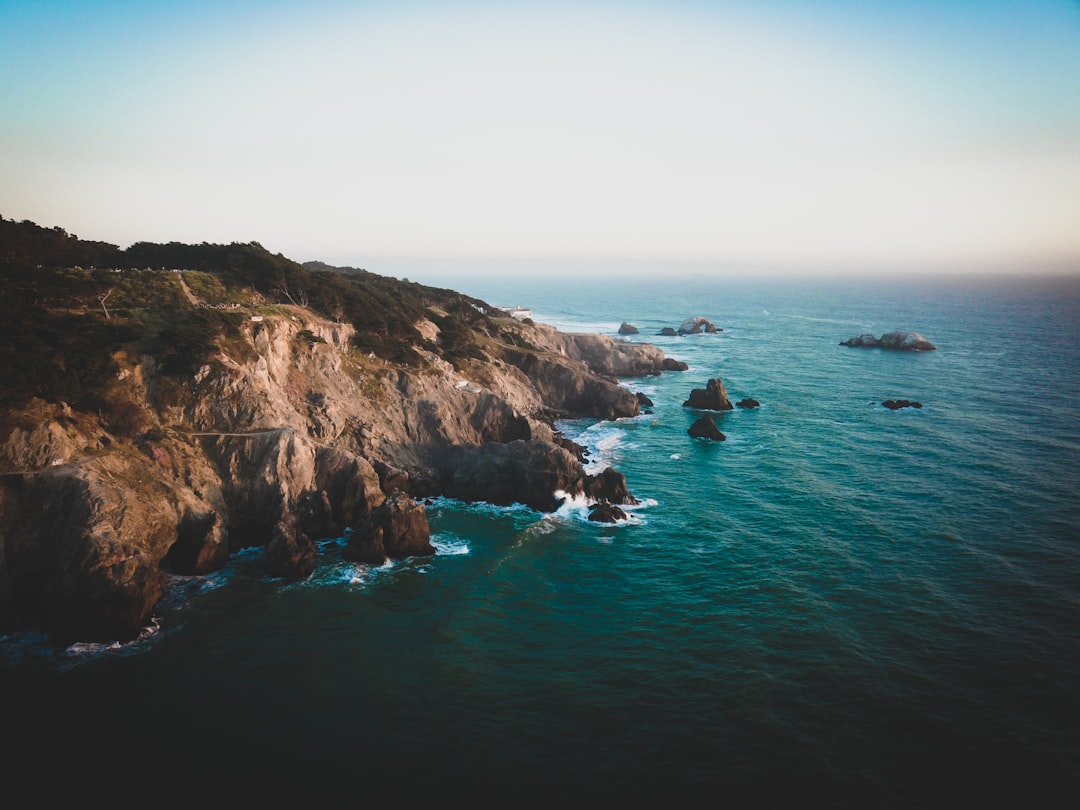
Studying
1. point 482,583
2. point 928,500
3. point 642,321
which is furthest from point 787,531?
point 642,321

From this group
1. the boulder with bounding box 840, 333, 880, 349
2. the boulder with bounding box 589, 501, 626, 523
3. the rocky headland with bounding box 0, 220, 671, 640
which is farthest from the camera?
the boulder with bounding box 840, 333, 880, 349

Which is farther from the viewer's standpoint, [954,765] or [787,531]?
[787,531]

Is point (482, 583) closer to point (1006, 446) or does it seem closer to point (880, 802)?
point (880, 802)

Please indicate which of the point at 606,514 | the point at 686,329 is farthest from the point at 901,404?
the point at 686,329

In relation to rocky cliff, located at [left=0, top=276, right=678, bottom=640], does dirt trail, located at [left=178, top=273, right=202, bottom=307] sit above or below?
above

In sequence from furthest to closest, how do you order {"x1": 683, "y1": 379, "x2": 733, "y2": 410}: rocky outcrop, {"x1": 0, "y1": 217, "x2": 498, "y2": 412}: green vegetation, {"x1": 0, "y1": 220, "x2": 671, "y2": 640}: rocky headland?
{"x1": 683, "y1": 379, "x2": 733, "y2": 410}: rocky outcrop
{"x1": 0, "y1": 217, "x2": 498, "y2": 412}: green vegetation
{"x1": 0, "y1": 220, "x2": 671, "y2": 640}: rocky headland

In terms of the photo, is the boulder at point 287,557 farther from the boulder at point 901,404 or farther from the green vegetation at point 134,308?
the boulder at point 901,404

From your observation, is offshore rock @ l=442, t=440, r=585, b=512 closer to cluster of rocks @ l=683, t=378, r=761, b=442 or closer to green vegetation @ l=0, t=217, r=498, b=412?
green vegetation @ l=0, t=217, r=498, b=412

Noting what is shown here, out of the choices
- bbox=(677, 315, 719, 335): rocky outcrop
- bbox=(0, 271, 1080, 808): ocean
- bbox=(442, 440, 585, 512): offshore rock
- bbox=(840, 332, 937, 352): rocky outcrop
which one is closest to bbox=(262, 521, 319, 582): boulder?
bbox=(0, 271, 1080, 808): ocean
